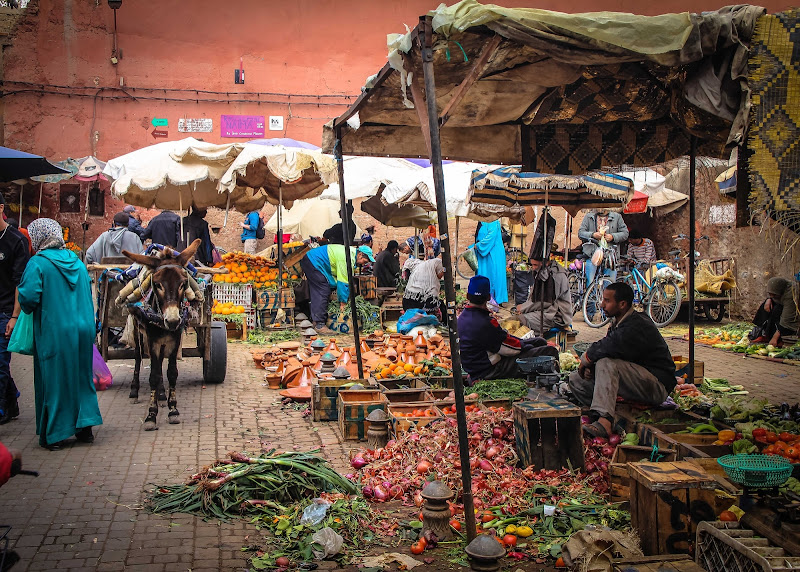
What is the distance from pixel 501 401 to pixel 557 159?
252cm

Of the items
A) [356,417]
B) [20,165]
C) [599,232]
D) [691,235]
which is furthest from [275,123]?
[356,417]

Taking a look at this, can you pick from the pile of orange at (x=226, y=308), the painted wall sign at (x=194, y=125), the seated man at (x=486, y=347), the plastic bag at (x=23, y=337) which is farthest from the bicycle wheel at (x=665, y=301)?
the painted wall sign at (x=194, y=125)

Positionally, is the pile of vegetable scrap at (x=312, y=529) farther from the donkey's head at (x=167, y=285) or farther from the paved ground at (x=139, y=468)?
the donkey's head at (x=167, y=285)

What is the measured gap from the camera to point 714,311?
50.4 feet

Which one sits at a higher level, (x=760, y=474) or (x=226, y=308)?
(x=226, y=308)

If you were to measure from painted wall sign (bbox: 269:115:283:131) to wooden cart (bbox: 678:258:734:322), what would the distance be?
11717 mm

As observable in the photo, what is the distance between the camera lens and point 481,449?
5.62 meters

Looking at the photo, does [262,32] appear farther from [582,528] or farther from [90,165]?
[582,528]

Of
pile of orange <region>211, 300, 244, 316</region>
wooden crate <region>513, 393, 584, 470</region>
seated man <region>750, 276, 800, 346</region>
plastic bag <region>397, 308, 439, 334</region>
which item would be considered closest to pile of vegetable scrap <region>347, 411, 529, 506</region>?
wooden crate <region>513, 393, 584, 470</region>

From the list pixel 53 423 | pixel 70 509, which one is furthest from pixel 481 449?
pixel 53 423

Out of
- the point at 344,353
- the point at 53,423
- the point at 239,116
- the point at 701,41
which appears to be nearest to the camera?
the point at 701,41

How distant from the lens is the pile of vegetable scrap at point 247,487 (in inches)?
192

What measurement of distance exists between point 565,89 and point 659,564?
4.06 m

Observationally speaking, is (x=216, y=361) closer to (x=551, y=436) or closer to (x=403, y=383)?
(x=403, y=383)
